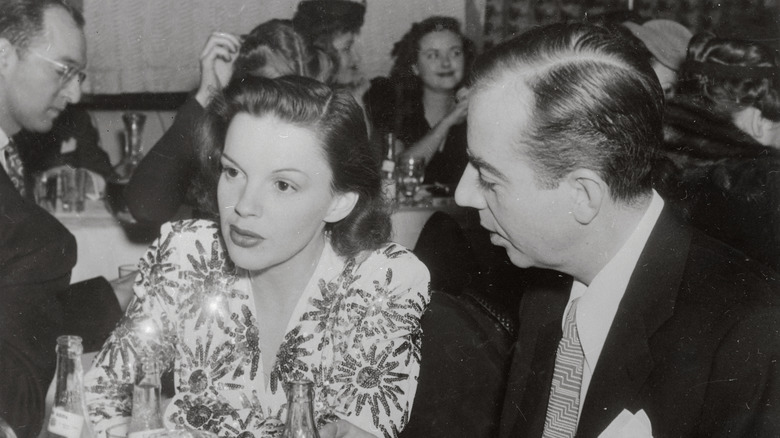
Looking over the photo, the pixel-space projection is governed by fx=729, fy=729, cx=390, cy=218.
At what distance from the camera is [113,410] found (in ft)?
3.97

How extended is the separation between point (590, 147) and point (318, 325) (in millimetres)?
719

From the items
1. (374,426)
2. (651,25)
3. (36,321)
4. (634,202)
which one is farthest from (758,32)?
(36,321)

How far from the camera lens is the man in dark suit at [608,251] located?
42.1 inches

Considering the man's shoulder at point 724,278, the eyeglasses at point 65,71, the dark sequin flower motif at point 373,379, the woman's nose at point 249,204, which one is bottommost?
the dark sequin flower motif at point 373,379

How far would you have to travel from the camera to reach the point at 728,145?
6.79 feet

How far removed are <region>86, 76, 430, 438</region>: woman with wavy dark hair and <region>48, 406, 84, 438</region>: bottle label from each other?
1.21 ft

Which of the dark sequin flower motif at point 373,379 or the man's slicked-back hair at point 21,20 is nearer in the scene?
the dark sequin flower motif at point 373,379

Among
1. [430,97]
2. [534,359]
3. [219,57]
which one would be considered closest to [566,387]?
[534,359]

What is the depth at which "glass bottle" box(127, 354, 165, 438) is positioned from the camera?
0.92m

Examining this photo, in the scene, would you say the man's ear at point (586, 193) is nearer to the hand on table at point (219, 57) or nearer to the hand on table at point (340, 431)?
the hand on table at point (340, 431)

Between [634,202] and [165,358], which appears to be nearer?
[634,202]

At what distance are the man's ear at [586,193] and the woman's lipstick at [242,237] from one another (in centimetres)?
61

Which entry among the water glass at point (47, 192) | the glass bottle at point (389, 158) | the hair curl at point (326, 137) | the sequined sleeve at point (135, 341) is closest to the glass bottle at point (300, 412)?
the sequined sleeve at point (135, 341)

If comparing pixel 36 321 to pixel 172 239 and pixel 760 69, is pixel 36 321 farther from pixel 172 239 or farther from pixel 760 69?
pixel 760 69
